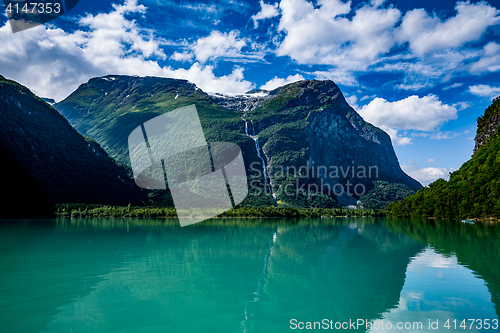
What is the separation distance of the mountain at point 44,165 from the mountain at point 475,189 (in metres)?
113

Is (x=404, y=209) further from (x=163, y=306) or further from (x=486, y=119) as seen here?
(x=163, y=306)

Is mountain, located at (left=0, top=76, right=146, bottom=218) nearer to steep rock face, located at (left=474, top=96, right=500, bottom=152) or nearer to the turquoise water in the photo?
the turquoise water

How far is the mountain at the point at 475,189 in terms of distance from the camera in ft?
205

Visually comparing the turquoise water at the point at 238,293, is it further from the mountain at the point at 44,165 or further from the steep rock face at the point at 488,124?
the steep rock face at the point at 488,124

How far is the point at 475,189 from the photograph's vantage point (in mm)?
67500

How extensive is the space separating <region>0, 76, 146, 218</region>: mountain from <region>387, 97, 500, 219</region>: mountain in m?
113

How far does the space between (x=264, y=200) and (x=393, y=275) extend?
542ft

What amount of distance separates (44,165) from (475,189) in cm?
14082

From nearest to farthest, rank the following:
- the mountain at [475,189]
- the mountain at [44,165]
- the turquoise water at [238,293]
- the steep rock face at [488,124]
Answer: the turquoise water at [238,293]
the mountain at [475,189]
the steep rock face at [488,124]
the mountain at [44,165]

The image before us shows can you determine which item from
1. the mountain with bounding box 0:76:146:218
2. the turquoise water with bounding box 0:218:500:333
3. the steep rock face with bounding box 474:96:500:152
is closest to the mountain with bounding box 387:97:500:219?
the steep rock face with bounding box 474:96:500:152

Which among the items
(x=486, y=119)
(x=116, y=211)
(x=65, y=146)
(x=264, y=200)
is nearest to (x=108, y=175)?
(x=65, y=146)

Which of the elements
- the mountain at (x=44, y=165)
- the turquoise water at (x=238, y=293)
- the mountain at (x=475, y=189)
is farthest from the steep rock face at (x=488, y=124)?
the mountain at (x=44, y=165)

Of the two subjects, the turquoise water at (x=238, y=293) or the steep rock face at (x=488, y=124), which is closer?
the turquoise water at (x=238, y=293)

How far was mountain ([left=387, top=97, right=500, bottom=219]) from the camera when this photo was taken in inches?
2462
